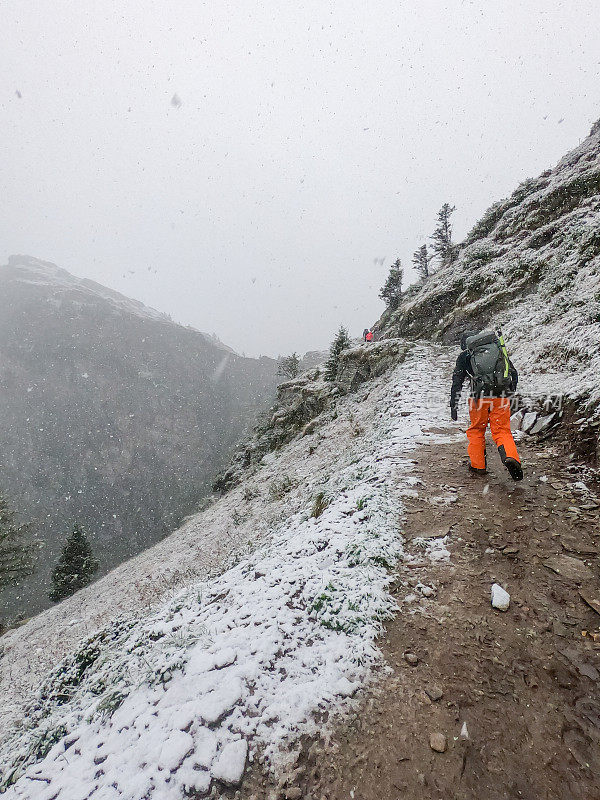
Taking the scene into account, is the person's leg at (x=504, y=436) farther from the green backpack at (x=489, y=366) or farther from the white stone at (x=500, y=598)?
the white stone at (x=500, y=598)

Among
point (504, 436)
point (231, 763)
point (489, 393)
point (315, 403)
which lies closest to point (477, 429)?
point (504, 436)

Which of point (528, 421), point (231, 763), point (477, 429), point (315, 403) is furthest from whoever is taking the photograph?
point (315, 403)

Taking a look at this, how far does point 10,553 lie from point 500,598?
2998 centimetres

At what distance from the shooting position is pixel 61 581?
85.6 ft

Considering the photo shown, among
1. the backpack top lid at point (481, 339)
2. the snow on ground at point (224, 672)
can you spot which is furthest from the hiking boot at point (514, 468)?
the backpack top lid at point (481, 339)

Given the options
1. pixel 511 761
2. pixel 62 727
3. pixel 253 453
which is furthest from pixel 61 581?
pixel 511 761

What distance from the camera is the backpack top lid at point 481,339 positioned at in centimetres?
585

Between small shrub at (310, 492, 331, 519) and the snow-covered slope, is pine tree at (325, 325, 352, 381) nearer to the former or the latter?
the snow-covered slope

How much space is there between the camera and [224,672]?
3.22 meters

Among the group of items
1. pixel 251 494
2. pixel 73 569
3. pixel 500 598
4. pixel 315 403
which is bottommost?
pixel 73 569

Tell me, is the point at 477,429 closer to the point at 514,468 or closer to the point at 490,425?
the point at 490,425

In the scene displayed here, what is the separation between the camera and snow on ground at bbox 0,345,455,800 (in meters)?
2.61

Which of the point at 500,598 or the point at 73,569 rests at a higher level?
the point at 500,598

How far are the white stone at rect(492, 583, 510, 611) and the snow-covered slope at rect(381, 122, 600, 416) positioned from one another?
180 inches
